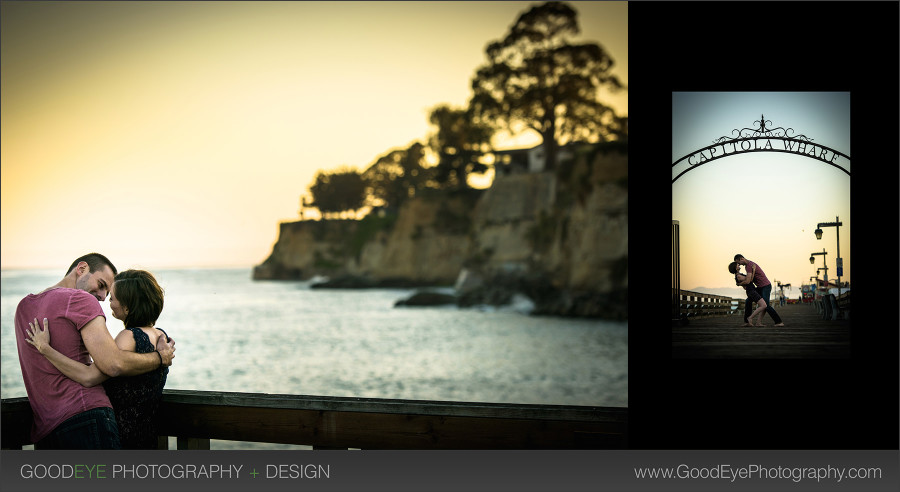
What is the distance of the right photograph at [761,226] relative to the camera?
3.22 metres

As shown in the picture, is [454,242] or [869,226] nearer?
[869,226]

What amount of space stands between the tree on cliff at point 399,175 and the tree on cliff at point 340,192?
2817 millimetres

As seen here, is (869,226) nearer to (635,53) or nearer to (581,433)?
(635,53)

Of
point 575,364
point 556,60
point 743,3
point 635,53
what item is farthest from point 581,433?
point 556,60

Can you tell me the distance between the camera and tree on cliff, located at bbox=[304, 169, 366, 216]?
83562 mm

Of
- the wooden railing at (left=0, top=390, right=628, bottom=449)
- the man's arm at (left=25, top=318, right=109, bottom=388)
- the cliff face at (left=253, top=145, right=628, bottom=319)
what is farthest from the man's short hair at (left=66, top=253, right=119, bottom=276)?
the cliff face at (left=253, top=145, right=628, bottom=319)

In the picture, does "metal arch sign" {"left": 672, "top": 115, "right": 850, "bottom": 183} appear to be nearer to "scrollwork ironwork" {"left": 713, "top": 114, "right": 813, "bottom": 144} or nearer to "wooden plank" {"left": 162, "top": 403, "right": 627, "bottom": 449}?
"scrollwork ironwork" {"left": 713, "top": 114, "right": 813, "bottom": 144}

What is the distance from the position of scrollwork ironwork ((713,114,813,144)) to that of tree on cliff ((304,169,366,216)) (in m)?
80.5

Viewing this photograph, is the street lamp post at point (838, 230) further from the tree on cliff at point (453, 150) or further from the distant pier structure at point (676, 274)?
the tree on cliff at point (453, 150)

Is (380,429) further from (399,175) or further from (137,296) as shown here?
(399,175)

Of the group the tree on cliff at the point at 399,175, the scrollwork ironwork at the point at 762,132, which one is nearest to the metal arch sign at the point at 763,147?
the scrollwork ironwork at the point at 762,132

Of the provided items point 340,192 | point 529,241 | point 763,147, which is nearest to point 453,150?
point 529,241

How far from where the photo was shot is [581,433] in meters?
3.20
